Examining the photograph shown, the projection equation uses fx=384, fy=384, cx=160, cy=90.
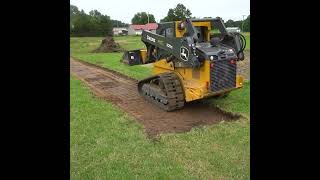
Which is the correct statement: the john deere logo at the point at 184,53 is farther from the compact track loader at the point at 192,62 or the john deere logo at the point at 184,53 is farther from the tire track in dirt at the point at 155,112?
the tire track in dirt at the point at 155,112

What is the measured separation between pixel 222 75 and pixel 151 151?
114 inches

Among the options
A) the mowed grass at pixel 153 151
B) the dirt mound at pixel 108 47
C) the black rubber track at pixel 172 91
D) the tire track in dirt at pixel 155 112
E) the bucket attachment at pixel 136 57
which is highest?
the dirt mound at pixel 108 47

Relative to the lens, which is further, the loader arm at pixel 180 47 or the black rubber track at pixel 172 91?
the black rubber track at pixel 172 91

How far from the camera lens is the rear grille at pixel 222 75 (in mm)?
7840

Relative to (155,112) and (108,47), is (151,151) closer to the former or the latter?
(155,112)

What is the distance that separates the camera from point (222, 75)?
8008 millimetres

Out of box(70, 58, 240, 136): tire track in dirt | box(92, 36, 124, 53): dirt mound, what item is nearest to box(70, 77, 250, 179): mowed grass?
box(70, 58, 240, 136): tire track in dirt

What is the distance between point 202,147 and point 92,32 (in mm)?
47391

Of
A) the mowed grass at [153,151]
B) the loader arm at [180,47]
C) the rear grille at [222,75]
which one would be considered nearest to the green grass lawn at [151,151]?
the mowed grass at [153,151]

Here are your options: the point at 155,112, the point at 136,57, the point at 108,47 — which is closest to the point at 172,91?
the point at 155,112

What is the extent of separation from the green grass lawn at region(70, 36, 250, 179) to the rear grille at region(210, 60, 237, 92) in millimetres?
692

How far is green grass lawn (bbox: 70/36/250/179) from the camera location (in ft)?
16.5
